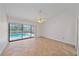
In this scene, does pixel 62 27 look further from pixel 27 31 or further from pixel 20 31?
pixel 20 31

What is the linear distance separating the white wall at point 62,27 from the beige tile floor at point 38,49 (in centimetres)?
17

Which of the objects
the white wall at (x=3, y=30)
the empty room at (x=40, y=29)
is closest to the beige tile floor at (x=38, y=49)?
the empty room at (x=40, y=29)

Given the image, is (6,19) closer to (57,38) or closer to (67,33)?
(57,38)

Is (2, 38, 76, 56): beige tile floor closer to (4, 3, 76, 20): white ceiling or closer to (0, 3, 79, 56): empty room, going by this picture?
(0, 3, 79, 56): empty room

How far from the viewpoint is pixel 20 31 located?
254 cm

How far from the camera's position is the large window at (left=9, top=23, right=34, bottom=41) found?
8.11 feet

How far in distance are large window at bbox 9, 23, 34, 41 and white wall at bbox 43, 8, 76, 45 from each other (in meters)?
0.38

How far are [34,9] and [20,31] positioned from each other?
64 cm

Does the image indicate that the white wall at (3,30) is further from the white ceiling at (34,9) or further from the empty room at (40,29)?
the white ceiling at (34,9)

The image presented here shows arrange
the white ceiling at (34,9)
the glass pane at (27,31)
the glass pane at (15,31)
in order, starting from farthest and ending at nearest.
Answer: the glass pane at (27,31)
the glass pane at (15,31)
the white ceiling at (34,9)

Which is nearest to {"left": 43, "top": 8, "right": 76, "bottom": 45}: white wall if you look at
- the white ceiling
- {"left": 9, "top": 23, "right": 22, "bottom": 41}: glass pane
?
the white ceiling

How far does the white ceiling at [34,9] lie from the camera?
229 cm

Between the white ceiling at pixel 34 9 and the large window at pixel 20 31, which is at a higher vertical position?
the white ceiling at pixel 34 9

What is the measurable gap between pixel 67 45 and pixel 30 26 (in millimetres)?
1003
